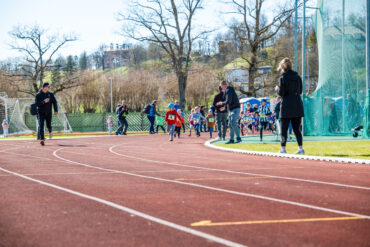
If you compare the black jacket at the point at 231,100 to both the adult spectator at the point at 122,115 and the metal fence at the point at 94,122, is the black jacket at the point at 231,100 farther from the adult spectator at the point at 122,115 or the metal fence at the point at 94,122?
the metal fence at the point at 94,122

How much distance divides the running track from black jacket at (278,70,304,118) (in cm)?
234

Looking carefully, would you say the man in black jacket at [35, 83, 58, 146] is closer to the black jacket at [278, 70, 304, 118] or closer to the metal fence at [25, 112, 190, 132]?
the black jacket at [278, 70, 304, 118]

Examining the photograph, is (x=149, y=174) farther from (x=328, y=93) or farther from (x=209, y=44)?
(x=209, y=44)

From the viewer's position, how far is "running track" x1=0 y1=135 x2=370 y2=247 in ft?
12.3

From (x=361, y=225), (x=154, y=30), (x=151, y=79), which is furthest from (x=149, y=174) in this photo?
(x=151, y=79)

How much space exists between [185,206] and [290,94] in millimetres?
6515

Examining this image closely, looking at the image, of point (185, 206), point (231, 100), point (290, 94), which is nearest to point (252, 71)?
point (231, 100)

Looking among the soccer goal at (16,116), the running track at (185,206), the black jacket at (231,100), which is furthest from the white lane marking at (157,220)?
the soccer goal at (16,116)

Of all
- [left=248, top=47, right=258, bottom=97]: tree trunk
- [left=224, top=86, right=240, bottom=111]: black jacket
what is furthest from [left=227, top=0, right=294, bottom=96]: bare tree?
[left=224, top=86, right=240, bottom=111]: black jacket

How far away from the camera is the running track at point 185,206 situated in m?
3.75

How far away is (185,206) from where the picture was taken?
501cm

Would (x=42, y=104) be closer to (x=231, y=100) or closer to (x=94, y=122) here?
(x=231, y=100)

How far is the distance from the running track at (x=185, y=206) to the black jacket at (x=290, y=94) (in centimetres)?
234

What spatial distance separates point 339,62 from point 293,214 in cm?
1442
